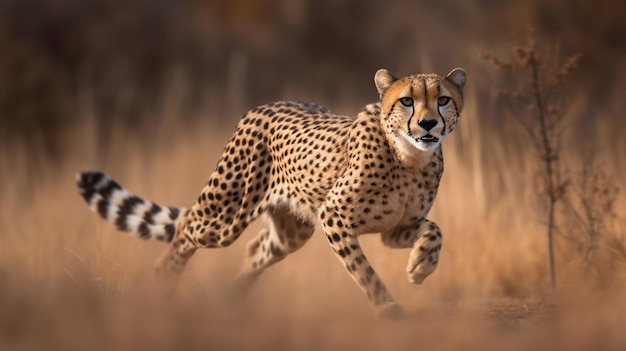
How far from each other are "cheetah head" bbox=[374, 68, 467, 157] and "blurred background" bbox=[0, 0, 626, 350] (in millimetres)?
573

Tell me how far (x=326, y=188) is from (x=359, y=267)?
1.27 ft

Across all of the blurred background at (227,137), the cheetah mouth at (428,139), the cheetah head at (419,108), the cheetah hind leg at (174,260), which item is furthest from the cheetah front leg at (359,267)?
the cheetah hind leg at (174,260)

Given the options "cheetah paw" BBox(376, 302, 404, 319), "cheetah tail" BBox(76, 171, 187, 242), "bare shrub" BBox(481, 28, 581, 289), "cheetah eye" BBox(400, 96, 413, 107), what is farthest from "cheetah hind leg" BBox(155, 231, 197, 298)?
"bare shrub" BBox(481, 28, 581, 289)

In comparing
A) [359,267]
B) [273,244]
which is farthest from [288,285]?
[359,267]

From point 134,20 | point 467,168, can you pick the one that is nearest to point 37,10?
point 134,20

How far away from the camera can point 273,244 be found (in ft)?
15.3

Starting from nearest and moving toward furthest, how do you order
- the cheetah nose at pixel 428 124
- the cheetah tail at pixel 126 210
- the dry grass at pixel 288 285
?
the dry grass at pixel 288 285 → the cheetah nose at pixel 428 124 → the cheetah tail at pixel 126 210

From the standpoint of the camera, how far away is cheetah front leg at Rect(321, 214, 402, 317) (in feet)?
12.3

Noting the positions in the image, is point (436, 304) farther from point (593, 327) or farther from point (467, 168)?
point (593, 327)

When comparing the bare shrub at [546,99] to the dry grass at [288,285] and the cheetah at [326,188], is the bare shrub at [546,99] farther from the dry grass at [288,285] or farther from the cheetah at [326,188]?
the cheetah at [326,188]

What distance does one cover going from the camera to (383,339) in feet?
9.82

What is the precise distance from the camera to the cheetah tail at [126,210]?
4.91m

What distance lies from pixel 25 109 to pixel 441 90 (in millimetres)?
7553

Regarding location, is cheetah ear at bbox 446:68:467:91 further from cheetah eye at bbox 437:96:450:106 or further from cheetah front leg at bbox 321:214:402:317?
cheetah front leg at bbox 321:214:402:317
